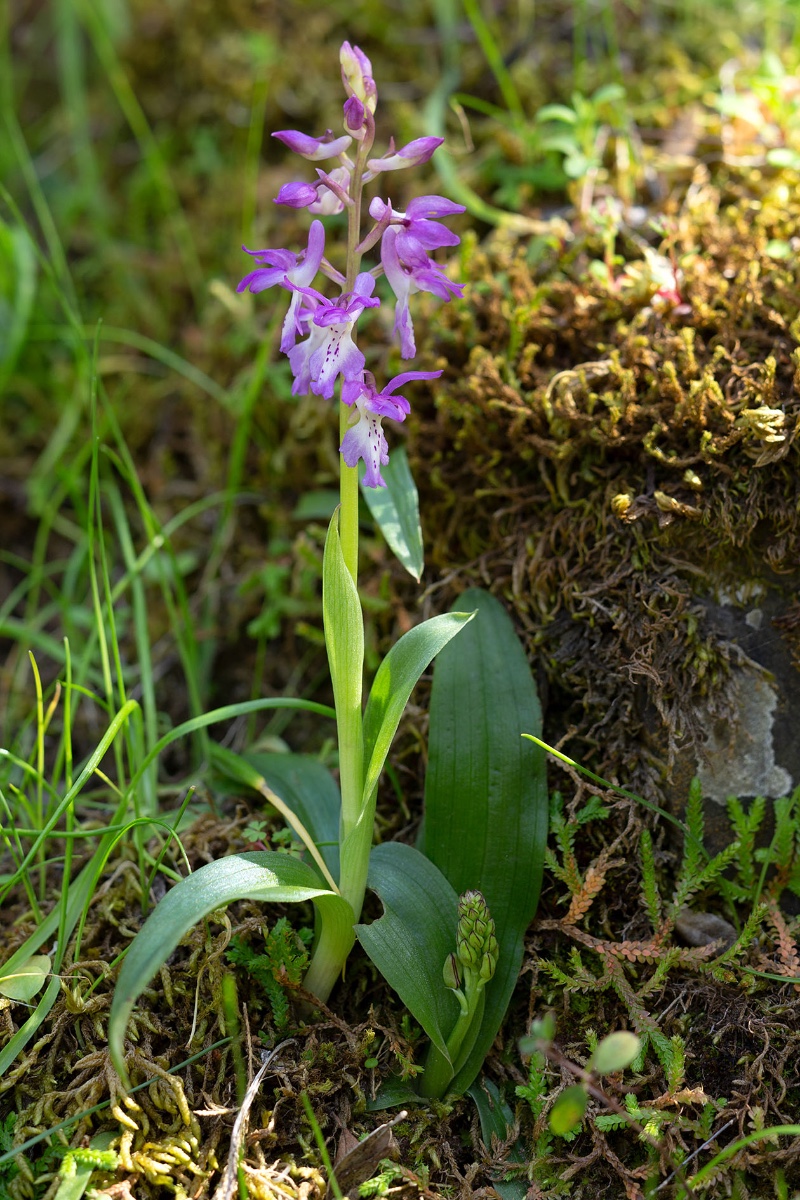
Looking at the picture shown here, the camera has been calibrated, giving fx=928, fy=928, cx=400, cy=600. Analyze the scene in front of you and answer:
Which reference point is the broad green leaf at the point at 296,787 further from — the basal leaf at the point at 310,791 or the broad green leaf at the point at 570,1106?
the broad green leaf at the point at 570,1106

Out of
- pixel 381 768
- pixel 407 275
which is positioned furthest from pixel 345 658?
pixel 407 275

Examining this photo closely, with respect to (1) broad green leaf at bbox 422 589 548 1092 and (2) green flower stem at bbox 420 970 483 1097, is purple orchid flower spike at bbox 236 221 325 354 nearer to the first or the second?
(1) broad green leaf at bbox 422 589 548 1092

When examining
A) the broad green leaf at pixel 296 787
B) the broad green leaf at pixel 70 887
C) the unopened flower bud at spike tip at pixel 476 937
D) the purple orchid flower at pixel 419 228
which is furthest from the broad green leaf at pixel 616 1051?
the purple orchid flower at pixel 419 228

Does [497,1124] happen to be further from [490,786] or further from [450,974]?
[490,786]

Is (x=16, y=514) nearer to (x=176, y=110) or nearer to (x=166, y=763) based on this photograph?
(x=166, y=763)

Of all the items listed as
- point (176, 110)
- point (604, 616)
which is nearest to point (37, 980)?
point (604, 616)
